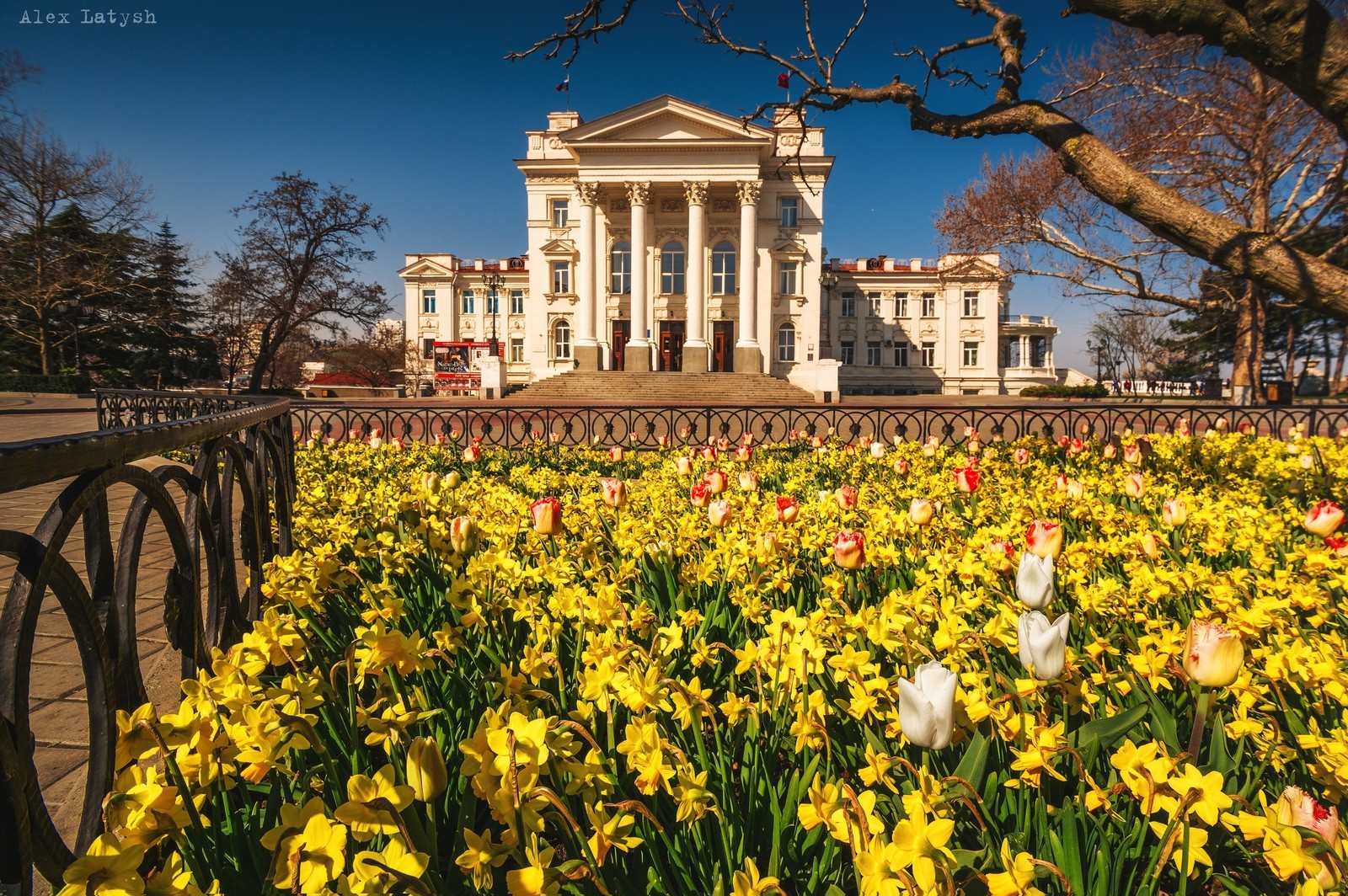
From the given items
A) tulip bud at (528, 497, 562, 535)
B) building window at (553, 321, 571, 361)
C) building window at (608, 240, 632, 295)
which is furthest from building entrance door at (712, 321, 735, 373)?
tulip bud at (528, 497, 562, 535)

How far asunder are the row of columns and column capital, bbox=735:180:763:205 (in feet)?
0.14

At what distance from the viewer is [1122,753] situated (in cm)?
103

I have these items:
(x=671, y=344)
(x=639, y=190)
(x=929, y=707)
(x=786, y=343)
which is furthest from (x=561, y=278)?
(x=929, y=707)

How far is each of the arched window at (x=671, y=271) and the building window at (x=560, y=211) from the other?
569 cm

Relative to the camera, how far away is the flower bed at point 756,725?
2.91 ft

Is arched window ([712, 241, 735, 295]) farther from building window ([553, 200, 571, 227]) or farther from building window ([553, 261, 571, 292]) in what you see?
building window ([553, 200, 571, 227])

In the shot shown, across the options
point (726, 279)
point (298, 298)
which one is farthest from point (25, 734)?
point (726, 279)

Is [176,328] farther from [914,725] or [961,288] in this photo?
[961,288]

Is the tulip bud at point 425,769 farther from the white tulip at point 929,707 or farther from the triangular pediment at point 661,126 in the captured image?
the triangular pediment at point 661,126

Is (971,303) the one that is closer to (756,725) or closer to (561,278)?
(561,278)

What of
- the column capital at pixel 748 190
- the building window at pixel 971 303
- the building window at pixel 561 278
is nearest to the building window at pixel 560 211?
the building window at pixel 561 278

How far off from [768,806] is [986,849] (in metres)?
0.39

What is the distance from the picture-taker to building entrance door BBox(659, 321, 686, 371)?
37719 mm

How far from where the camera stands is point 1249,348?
19.2 meters
